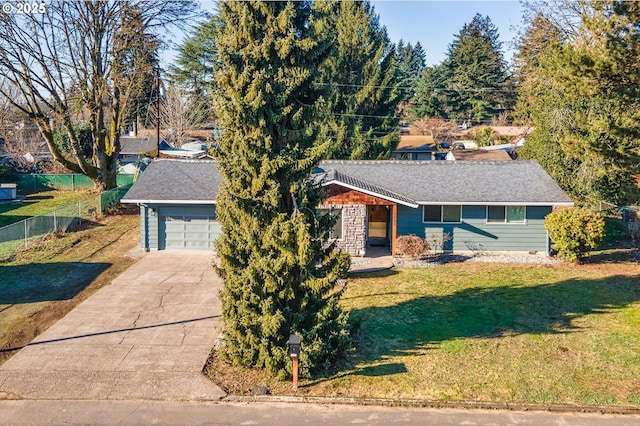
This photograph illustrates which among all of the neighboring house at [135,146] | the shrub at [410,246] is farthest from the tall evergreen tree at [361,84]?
the neighboring house at [135,146]

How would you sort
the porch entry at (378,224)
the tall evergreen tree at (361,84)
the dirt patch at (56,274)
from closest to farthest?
the dirt patch at (56,274)
the porch entry at (378,224)
the tall evergreen tree at (361,84)

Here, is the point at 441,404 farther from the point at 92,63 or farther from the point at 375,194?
the point at 92,63

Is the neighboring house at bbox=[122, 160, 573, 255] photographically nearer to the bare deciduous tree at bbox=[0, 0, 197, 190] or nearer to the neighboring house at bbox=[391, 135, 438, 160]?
the bare deciduous tree at bbox=[0, 0, 197, 190]

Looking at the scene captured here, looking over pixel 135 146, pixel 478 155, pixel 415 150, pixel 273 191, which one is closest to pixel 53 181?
pixel 135 146

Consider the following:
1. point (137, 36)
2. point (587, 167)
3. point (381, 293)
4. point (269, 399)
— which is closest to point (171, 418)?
point (269, 399)

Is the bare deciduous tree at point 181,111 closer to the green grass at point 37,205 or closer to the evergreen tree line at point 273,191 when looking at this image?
the green grass at point 37,205

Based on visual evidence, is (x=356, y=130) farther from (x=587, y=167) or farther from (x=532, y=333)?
(x=532, y=333)

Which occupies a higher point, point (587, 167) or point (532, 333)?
point (587, 167)
